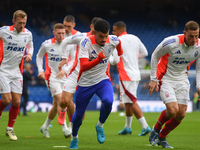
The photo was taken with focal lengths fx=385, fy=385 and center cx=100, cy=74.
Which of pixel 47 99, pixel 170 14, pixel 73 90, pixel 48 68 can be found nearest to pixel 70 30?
pixel 48 68

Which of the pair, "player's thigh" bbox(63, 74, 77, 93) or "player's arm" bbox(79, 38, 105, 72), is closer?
"player's arm" bbox(79, 38, 105, 72)

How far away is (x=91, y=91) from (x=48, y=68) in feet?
12.0

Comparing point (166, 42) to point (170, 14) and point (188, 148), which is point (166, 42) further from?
point (170, 14)

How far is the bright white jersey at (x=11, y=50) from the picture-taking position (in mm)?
8367

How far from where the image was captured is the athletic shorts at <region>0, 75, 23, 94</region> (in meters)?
8.29

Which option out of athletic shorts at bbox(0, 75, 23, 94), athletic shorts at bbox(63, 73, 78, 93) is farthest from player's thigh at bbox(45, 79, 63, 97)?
athletic shorts at bbox(0, 75, 23, 94)

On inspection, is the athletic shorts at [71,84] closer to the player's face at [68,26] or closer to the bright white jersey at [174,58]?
the player's face at [68,26]

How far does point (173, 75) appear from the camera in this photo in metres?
7.36

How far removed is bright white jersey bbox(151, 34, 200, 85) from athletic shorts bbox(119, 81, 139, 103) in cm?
251

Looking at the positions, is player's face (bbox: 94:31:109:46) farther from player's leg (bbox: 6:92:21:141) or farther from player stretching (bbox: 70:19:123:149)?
player's leg (bbox: 6:92:21:141)

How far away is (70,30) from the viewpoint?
32.3 feet

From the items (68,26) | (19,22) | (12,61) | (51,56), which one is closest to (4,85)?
(12,61)

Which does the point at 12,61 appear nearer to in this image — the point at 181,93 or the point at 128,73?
the point at 128,73

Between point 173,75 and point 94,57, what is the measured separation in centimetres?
168
